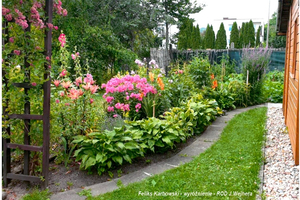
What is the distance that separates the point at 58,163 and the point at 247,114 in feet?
14.5

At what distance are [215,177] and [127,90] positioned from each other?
7.68 ft

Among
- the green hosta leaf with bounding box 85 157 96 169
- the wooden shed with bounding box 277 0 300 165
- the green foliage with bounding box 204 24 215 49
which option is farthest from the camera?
the green foliage with bounding box 204 24 215 49

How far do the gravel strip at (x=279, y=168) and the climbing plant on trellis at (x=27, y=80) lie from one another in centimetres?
229

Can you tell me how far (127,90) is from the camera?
5.05 meters

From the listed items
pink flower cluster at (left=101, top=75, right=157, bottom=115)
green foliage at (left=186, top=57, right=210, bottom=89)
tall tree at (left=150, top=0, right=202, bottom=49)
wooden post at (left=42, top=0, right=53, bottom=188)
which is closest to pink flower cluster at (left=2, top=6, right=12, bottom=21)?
wooden post at (left=42, top=0, right=53, bottom=188)

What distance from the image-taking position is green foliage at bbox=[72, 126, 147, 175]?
3168mm

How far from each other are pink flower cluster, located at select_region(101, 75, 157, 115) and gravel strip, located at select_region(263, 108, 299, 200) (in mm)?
2023

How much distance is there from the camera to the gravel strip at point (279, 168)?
9.69 ft

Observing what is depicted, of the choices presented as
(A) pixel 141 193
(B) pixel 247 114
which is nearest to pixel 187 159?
(A) pixel 141 193

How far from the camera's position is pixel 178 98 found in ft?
19.3

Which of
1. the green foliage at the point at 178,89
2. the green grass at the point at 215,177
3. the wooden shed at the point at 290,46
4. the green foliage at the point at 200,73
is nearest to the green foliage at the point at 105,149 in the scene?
the green grass at the point at 215,177

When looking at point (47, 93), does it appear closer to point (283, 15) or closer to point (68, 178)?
point (68, 178)

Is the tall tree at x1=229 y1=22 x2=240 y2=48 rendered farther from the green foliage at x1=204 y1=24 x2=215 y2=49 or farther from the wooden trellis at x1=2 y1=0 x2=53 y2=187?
the wooden trellis at x1=2 y1=0 x2=53 y2=187

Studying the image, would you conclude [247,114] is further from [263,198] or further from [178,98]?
[263,198]
